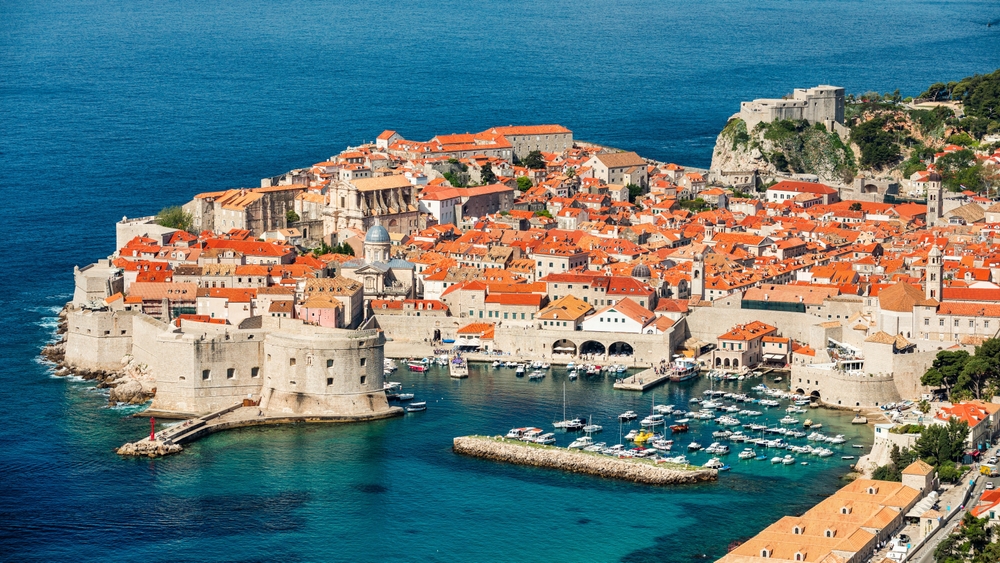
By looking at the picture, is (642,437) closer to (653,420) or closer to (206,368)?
(653,420)

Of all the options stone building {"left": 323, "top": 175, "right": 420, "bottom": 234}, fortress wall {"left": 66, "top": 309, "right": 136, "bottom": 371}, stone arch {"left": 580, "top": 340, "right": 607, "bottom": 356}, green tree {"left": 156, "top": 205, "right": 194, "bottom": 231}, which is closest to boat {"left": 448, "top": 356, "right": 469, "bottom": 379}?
stone arch {"left": 580, "top": 340, "right": 607, "bottom": 356}

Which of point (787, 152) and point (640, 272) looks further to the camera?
point (787, 152)

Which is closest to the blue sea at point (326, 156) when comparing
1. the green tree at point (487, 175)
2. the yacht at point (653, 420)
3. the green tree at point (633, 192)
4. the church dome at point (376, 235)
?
the yacht at point (653, 420)

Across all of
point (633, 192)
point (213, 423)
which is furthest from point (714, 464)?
point (633, 192)

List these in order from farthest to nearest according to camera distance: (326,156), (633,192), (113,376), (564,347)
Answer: (326,156), (633,192), (564,347), (113,376)

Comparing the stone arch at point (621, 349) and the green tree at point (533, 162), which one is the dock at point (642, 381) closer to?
the stone arch at point (621, 349)
